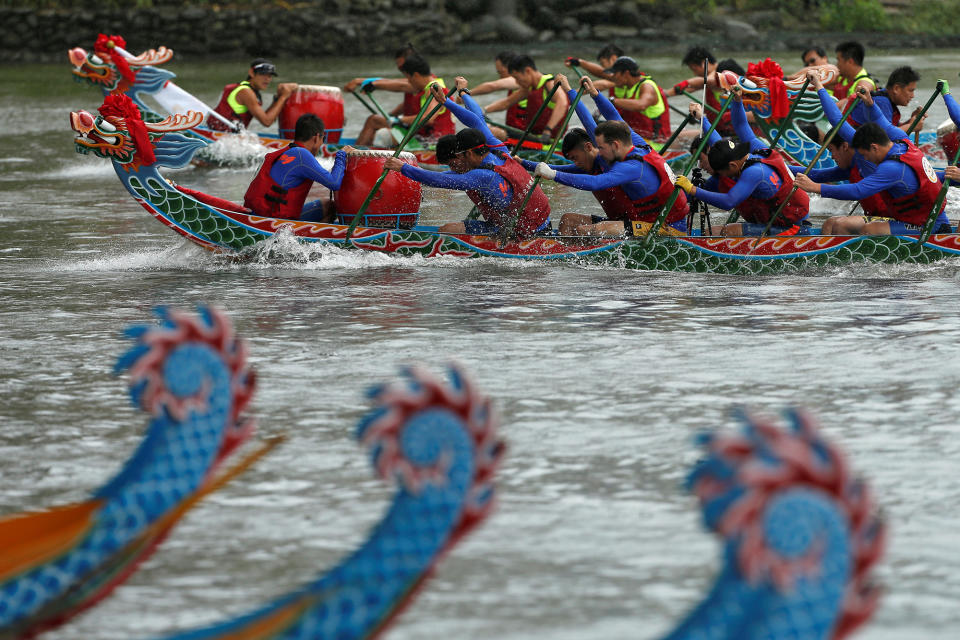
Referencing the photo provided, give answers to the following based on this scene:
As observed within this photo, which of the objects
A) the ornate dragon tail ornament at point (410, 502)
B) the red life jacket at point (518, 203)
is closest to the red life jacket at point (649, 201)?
the red life jacket at point (518, 203)

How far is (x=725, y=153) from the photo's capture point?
9125mm

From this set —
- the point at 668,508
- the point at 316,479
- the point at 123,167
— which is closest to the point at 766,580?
the point at 668,508

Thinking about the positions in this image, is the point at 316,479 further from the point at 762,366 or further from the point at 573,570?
the point at 762,366

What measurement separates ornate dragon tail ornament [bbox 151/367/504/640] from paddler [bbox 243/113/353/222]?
6755mm

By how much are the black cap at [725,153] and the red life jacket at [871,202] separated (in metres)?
0.88

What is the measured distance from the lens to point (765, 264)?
9.35 metres

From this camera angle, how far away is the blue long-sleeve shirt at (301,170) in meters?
9.56

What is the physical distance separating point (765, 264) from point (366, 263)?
2864 mm

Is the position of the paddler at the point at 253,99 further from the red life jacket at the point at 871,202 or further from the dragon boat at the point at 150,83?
the red life jacket at the point at 871,202

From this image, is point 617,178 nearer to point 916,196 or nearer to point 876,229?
point 876,229

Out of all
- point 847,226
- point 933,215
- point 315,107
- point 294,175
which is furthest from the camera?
point 315,107

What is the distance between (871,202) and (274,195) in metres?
4.26

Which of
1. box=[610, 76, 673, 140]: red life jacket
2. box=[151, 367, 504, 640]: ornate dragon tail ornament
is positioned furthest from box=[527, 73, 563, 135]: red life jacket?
box=[151, 367, 504, 640]: ornate dragon tail ornament

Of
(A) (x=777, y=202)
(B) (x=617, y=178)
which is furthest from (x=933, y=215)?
(B) (x=617, y=178)
